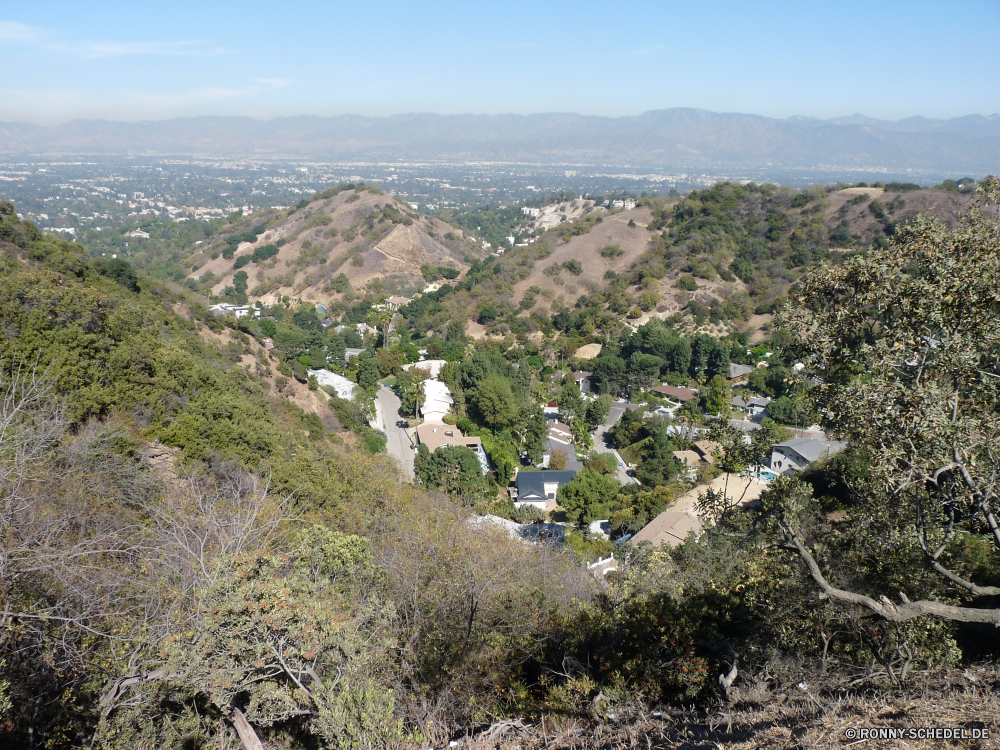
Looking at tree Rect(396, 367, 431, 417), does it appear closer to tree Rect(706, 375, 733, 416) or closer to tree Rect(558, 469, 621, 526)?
tree Rect(558, 469, 621, 526)

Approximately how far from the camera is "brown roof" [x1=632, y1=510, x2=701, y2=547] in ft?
60.0

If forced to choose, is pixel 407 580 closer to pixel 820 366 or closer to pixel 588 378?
pixel 820 366

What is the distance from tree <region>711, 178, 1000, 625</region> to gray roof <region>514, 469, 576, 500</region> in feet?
59.9

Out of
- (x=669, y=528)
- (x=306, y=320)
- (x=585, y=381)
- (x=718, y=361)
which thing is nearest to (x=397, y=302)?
(x=306, y=320)

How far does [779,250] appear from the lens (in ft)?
177

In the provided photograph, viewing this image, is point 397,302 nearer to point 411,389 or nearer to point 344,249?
point 344,249

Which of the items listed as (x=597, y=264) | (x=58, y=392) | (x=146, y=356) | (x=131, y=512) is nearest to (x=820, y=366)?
(x=131, y=512)

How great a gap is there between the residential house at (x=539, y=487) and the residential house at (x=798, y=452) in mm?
9996

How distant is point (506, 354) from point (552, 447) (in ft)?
44.6

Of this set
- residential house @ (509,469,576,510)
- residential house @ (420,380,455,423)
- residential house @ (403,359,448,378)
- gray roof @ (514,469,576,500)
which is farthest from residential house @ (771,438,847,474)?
residential house @ (403,359,448,378)

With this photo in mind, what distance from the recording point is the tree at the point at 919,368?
13.1ft

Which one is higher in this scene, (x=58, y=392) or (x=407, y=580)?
(x=58, y=392)

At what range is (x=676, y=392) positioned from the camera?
3659 centimetres

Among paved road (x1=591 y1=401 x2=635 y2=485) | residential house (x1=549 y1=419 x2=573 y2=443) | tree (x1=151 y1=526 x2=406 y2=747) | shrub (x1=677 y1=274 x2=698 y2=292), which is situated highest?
tree (x1=151 y1=526 x2=406 y2=747)
